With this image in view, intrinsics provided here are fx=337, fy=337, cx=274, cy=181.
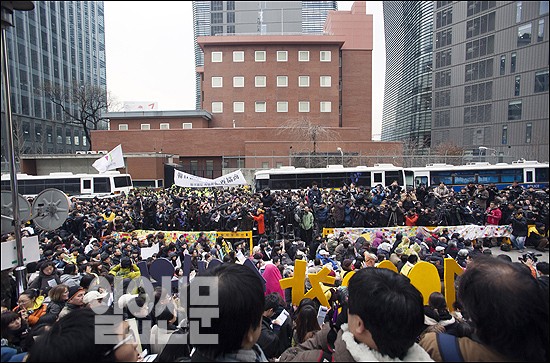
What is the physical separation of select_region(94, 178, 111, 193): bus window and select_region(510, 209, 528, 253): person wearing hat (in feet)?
76.5

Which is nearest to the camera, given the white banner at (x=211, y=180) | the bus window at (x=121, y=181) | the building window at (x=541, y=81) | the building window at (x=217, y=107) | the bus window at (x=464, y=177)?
the building window at (x=541, y=81)

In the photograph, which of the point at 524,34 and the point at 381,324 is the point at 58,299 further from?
the point at 524,34

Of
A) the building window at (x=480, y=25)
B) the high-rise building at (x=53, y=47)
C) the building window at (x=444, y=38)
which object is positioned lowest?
the building window at (x=480, y=25)

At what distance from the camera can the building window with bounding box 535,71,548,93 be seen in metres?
2.29

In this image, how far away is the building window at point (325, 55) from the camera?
44.2 m

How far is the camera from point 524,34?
8.08ft

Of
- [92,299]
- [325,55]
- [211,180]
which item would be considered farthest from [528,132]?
[325,55]

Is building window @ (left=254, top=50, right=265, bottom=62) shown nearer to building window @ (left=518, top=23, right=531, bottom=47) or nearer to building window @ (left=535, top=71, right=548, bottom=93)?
building window @ (left=518, top=23, right=531, bottom=47)

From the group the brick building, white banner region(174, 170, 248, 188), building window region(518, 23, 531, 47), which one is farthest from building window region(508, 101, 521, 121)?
the brick building

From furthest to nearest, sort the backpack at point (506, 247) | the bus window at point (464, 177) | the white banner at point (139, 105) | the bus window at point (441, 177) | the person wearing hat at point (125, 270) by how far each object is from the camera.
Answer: the white banner at point (139, 105), the bus window at point (441, 177), the bus window at point (464, 177), the backpack at point (506, 247), the person wearing hat at point (125, 270)

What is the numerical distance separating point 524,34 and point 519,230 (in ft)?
32.1

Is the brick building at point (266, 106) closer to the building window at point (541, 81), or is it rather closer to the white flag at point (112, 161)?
the white flag at point (112, 161)

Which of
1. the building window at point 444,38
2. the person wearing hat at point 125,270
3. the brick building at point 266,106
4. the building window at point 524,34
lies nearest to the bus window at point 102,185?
the brick building at point 266,106

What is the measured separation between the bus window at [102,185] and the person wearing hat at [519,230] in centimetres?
2333
